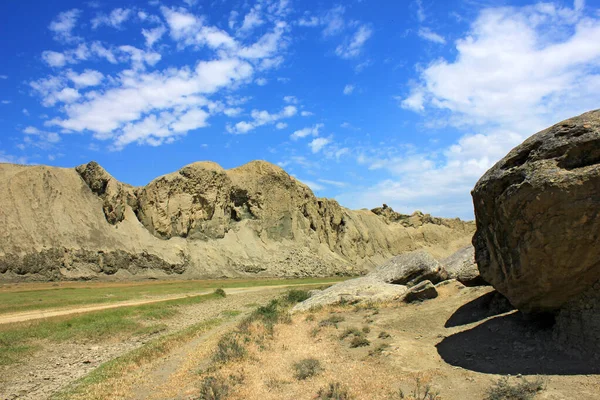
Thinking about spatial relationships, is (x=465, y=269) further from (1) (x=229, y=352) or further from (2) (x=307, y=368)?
(1) (x=229, y=352)

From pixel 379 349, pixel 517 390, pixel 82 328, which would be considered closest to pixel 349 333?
pixel 379 349

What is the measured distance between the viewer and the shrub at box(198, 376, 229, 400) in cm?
1034

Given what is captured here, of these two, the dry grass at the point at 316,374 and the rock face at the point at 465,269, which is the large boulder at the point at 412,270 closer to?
the rock face at the point at 465,269

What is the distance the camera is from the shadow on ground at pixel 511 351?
30.8ft

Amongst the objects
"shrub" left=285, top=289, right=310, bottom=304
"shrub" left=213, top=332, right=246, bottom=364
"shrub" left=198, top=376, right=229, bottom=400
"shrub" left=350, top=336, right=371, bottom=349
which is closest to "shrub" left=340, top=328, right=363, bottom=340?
"shrub" left=350, top=336, right=371, bottom=349

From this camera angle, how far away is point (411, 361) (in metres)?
11.5

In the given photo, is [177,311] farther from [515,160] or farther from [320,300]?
[515,160]

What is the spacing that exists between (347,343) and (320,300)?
9930 mm

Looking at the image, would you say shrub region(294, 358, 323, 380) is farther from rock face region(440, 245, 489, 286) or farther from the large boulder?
the large boulder

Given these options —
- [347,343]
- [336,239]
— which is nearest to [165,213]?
[336,239]

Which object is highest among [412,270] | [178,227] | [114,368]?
[178,227]

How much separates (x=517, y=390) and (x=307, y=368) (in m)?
5.50

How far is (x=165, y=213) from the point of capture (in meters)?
82.8

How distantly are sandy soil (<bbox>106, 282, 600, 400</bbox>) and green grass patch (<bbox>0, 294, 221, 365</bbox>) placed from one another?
→ 7.68 meters
